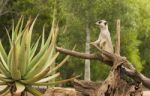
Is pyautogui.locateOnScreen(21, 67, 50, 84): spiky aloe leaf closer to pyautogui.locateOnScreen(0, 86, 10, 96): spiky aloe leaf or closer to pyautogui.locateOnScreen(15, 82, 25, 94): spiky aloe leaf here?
pyautogui.locateOnScreen(15, 82, 25, 94): spiky aloe leaf

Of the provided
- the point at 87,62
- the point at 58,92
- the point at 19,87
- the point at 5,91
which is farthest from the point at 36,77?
the point at 87,62

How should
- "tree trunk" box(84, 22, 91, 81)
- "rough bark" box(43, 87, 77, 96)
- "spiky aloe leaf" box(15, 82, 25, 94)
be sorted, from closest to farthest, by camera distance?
"spiky aloe leaf" box(15, 82, 25, 94), "rough bark" box(43, 87, 77, 96), "tree trunk" box(84, 22, 91, 81)

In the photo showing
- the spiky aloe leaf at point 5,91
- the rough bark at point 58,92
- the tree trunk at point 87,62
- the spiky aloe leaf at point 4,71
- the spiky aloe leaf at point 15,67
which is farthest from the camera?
the tree trunk at point 87,62

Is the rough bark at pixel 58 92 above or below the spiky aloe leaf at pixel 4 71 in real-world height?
below

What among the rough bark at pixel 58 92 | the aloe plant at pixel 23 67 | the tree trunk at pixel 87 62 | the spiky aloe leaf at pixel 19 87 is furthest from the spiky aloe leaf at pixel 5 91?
the tree trunk at pixel 87 62

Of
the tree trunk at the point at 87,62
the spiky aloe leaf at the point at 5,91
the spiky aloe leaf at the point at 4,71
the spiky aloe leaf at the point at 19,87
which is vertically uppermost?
the spiky aloe leaf at the point at 4,71

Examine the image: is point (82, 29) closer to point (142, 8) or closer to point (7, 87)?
point (142, 8)

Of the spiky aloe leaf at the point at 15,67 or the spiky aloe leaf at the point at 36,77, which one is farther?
the spiky aloe leaf at the point at 15,67

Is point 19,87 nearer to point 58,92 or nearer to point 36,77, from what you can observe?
point 36,77

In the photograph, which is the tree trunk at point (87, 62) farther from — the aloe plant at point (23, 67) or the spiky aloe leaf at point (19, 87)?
the spiky aloe leaf at point (19, 87)

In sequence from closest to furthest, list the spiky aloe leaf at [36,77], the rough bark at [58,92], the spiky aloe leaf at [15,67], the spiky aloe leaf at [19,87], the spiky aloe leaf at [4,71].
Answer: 1. the spiky aloe leaf at [19,87]
2. the spiky aloe leaf at [36,77]
3. the spiky aloe leaf at [15,67]
4. the spiky aloe leaf at [4,71]
5. the rough bark at [58,92]

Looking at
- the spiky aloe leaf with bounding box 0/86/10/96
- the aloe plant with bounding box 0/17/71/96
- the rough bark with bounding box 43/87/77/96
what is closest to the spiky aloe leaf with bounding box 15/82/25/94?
the aloe plant with bounding box 0/17/71/96

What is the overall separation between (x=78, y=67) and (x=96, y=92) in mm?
23387

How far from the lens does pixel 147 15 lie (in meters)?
38.5
